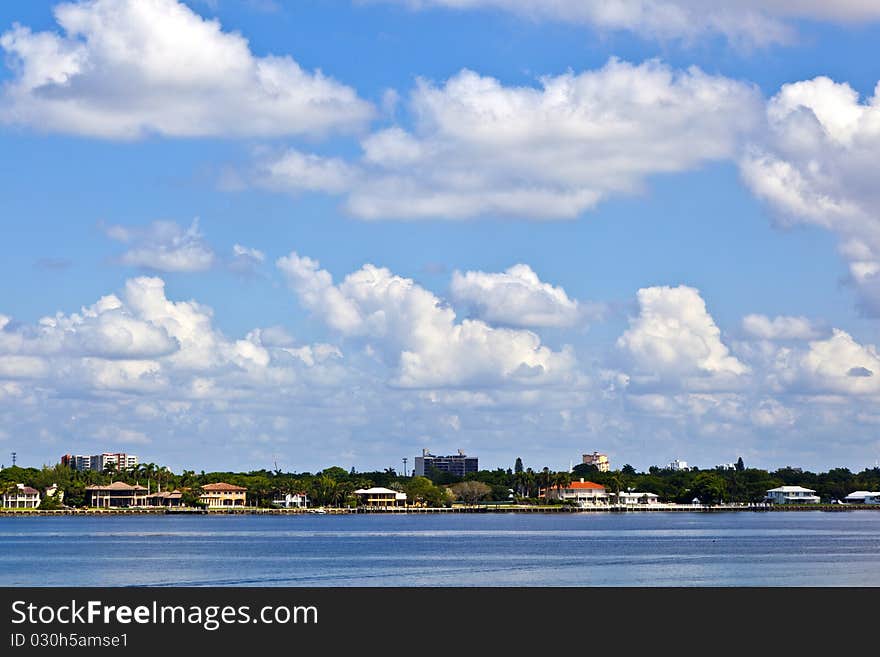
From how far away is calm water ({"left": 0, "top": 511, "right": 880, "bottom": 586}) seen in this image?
4158 inches

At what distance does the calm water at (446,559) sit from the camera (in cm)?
10562

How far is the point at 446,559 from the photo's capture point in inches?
5069

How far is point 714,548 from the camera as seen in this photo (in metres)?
150
